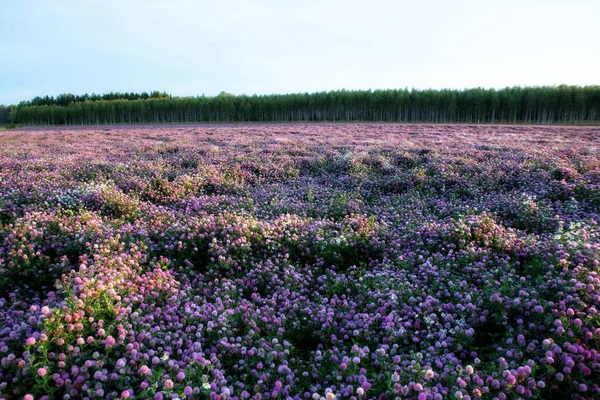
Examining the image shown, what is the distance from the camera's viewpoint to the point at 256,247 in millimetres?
5996

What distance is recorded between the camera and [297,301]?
181 inches

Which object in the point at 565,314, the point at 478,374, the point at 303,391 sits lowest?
the point at 303,391

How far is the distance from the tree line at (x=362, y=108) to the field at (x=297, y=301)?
69.7 meters

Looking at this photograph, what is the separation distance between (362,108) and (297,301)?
77.6 m

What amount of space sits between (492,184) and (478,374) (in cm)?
894

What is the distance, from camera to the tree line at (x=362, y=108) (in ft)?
218

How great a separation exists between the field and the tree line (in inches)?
2744

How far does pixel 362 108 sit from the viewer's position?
78188 mm

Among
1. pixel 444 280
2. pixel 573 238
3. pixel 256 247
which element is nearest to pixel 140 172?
pixel 256 247

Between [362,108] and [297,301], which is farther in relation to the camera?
[362,108]

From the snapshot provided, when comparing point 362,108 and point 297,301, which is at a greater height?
point 362,108

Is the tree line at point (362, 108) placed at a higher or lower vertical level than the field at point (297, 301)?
higher

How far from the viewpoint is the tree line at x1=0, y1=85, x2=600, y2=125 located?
6656 cm

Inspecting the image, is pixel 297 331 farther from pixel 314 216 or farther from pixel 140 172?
pixel 140 172
